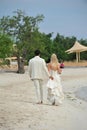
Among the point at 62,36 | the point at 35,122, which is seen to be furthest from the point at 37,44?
the point at 62,36

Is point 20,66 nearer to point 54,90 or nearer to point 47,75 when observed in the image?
point 54,90

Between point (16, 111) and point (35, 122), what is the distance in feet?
6.88

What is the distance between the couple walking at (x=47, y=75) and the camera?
56.5 feet

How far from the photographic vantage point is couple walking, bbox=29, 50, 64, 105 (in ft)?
56.5

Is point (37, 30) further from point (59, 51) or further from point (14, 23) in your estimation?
point (59, 51)

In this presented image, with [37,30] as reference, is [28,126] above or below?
below

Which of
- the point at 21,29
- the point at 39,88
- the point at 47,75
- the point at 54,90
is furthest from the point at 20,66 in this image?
the point at 47,75

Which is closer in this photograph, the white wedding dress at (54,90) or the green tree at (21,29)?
the white wedding dress at (54,90)

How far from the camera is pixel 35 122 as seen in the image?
1284cm

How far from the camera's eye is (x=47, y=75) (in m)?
17.3

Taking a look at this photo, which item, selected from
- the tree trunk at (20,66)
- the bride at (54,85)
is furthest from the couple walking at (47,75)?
the tree trunk at (20,66)

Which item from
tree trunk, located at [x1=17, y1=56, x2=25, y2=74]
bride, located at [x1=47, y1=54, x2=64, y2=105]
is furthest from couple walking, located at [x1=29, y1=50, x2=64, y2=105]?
tree trunk, located at [x1=17, y1=56, x2=25, y2=74]

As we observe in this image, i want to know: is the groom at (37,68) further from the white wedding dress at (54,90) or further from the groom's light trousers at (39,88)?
the white wedding dress at (54,90)

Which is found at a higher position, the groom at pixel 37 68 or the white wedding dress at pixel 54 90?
the groom at pixel 37 68
